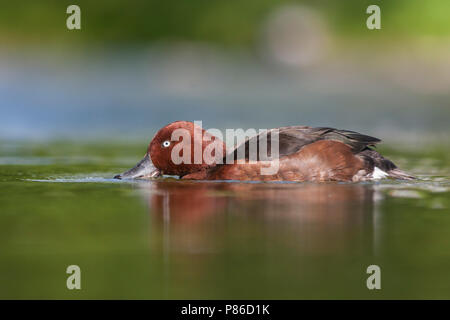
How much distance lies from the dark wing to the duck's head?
0.33 m

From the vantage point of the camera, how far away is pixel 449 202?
645cm

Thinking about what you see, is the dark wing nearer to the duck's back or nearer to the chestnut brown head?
the duck's back

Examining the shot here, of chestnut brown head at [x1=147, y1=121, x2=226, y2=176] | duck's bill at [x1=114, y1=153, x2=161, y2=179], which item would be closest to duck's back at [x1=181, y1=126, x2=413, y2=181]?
chestnut brown head at [x1=147, y1=121, x2=226, y2=176]

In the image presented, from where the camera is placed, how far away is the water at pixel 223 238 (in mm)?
4102

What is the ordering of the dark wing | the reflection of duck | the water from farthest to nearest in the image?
the dark wing, the reflection of duck, the water

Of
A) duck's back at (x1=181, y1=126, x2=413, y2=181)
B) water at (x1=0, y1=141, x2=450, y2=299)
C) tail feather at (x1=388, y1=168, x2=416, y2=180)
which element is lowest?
water at (x1=0, y1=141, x2=450, y2=299)

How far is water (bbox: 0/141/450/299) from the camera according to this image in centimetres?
410

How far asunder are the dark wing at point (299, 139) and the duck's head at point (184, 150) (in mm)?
325

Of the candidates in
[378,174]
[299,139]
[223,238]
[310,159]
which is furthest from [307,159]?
[223,238]

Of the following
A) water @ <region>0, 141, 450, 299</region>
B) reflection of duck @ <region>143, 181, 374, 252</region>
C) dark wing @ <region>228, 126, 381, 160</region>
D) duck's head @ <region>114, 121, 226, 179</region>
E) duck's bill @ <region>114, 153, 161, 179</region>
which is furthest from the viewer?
duck's bill @ <region>114, 153, 161, 179</region>

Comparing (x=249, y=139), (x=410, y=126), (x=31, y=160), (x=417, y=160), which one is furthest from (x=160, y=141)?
(x=410, y=126)

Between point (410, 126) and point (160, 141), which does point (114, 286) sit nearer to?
point (160, 141)

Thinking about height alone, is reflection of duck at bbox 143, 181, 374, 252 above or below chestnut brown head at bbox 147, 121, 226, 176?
below

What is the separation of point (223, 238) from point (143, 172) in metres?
3.30
